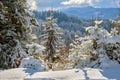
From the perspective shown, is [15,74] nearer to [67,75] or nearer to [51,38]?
[67,75]

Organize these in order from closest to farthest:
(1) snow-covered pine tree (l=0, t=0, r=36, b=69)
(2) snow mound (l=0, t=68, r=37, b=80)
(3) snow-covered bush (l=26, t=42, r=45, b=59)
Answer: (2) snow mound (l=0, t=68, r=37, b=80), (3) snow-covered bush (l=26, t=42, r=45, b=59), (1) snow-covered pine tree (l=0, t=0, r=36, b=69)

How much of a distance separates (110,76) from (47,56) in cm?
3477

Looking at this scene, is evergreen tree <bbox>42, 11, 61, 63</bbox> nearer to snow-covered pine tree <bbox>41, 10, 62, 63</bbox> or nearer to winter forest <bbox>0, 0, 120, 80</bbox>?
snow-covered pine tree <bbox>41, 10, 62, 63</bbox>

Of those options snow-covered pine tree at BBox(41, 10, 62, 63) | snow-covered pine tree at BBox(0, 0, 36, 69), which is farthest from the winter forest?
snow-covered pine tree at BBox(41, 10, 62, 63)

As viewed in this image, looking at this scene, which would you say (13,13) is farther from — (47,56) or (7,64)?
(47,56)

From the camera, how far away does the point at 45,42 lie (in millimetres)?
42969

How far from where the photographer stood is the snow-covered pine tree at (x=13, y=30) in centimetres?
1566

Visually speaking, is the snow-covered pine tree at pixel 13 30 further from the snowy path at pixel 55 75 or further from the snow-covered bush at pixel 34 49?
the snowy path at pixel 55 75

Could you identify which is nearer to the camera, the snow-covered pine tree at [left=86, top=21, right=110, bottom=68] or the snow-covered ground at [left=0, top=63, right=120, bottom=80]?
the snow-covered ground at [left=0, top=63, right=120, bottom=80]

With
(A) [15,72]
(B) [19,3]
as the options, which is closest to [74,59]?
(A) [15,72]

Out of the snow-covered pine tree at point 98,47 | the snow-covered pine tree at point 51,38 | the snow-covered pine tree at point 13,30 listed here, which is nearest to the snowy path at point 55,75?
the snow-covered pine tree at point 98,47

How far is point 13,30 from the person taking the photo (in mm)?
15906

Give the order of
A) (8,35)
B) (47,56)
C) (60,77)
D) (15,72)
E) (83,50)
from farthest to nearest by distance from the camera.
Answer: (47,56) < (8,35) < (83,50) < (15,72) < (60,77)

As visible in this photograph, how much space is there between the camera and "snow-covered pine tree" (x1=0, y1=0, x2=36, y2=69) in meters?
15.7
